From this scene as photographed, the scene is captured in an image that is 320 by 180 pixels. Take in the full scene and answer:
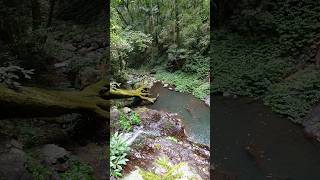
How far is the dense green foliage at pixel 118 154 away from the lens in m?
5.47

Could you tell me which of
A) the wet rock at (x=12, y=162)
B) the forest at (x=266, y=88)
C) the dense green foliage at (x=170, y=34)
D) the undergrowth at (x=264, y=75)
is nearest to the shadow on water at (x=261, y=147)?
the forest at (x=266, y=88)

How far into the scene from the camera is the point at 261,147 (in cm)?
732

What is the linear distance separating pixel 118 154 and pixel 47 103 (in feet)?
4.89

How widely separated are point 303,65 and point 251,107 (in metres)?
2.72

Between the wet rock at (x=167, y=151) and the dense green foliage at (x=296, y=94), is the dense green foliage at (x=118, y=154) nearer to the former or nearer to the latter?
the wet rock at (x=167, y=151)

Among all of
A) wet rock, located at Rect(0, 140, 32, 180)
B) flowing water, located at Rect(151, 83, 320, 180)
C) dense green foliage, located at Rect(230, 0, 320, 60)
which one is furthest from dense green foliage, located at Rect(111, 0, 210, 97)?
wet rock, located at Rect(0, 140, 32, 180)

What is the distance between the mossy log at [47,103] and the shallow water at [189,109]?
2.75 m

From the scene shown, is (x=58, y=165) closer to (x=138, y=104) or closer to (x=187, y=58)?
(x=138, y=104)

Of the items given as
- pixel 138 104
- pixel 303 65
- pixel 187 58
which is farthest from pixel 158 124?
pixel 187 58

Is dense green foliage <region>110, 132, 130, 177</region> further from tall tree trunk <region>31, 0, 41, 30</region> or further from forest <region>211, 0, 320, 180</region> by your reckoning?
tall tree trunk <region>31, 0, 41, 30</region>

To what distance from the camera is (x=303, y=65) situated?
1115cm

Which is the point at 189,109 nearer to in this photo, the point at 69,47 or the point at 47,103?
the point at 69,47

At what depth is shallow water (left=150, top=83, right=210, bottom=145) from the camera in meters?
9.13

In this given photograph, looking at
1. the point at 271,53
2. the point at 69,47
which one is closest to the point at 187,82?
the point at 271,53
